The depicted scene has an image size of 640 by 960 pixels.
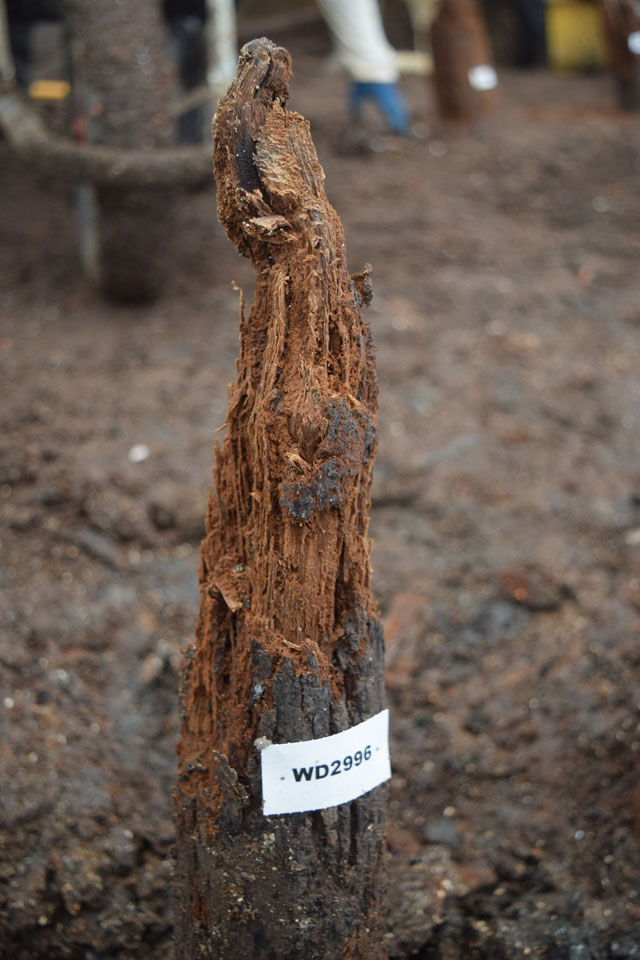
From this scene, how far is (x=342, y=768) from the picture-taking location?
1458 mm

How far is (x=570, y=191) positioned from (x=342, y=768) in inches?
193

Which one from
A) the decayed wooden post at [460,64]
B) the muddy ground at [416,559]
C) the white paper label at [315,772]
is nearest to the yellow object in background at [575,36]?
the decayed wooden post at [460,64]

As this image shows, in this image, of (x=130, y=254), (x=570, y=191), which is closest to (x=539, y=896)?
(x=130, y=254)

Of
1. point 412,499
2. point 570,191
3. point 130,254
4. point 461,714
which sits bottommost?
point 461,714

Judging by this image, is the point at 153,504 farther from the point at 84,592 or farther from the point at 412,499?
the point at 412,499

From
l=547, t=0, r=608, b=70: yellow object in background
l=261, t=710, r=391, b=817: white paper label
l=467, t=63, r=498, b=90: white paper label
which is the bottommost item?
l=261, t=710, r=391, b=817: white paper label

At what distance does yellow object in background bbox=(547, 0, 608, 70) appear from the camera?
927 centimetres

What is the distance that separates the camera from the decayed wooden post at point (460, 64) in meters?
6.10

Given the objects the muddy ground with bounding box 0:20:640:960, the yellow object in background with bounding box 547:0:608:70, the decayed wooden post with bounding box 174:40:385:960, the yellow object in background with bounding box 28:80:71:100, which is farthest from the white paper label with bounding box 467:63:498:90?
the decayed wooden post with bounding box 174:40:385:960

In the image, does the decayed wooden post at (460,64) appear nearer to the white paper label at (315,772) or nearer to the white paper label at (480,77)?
the white paper label at (480,77)

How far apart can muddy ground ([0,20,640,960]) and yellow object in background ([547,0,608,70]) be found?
492 centimetres

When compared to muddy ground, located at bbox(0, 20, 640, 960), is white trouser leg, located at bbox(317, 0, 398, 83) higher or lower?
higher

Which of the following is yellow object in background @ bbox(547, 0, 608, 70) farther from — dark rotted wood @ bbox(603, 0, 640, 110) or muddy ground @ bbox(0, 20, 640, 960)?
muddy ground @ bbox(0, 20, 640, 960)

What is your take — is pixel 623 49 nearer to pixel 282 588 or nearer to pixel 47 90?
pixel 47 90
